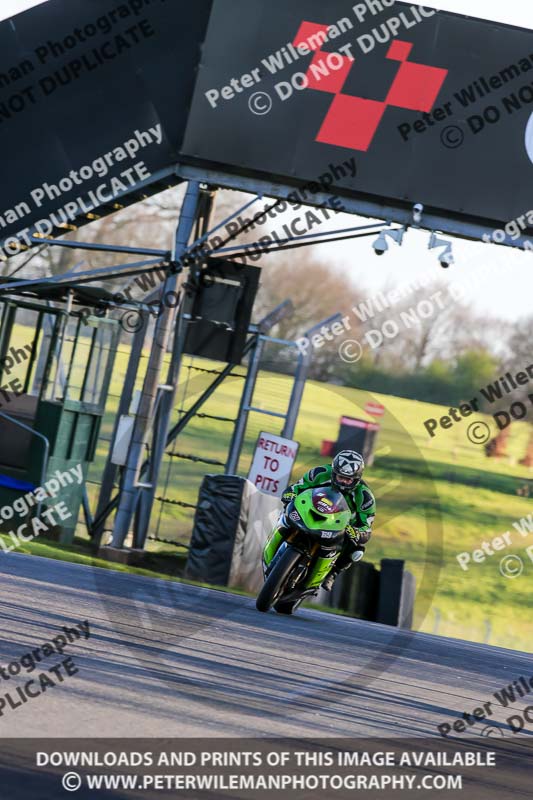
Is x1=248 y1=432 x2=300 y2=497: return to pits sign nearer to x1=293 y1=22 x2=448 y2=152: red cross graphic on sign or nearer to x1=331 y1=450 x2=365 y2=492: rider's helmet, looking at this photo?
x1=293 y1=22 x2=448 y2=152: red cross graphic on sign

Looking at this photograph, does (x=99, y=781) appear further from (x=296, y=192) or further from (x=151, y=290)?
(x=151, y=290)

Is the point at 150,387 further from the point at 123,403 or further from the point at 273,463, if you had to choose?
the point at 123,403

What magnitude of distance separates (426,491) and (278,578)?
121 ft

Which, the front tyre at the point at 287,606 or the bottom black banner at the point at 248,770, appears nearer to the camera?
the bottom black banner at the point at 248,770

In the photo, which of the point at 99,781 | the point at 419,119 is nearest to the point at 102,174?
the point at 419,119

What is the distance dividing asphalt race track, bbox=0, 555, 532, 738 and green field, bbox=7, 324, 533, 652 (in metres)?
20.6

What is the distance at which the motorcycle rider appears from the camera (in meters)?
11.4

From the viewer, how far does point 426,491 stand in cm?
4812

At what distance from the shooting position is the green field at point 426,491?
38406 millimetres

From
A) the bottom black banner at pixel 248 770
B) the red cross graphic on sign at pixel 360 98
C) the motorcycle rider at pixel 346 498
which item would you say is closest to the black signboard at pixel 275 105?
the red cross graphic on sign at pixel 360 98

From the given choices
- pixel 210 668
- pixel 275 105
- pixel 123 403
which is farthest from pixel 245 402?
pixel 210 668

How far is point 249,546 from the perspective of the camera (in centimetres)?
1731

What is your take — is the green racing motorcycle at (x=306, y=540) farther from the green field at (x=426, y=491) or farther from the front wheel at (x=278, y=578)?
the green field at (x=426, y=491)

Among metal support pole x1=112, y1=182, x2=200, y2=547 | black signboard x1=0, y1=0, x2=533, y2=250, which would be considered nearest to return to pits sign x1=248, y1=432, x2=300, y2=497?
metal support pole x1=112, y1=182, x2=200, y2=547
